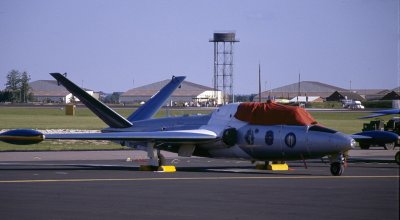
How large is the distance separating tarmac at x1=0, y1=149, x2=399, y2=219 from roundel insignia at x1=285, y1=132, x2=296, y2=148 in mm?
968

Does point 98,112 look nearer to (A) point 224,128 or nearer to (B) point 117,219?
(A) point 224,128

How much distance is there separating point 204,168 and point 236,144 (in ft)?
6.62

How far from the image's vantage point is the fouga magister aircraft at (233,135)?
89.1ft

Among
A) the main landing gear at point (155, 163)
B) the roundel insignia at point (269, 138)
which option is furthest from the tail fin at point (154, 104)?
the roundel insignia at point (269, 138)

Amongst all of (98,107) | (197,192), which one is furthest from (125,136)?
(197,192)

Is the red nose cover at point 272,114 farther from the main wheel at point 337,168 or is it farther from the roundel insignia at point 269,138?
the main wheel at point 337,168

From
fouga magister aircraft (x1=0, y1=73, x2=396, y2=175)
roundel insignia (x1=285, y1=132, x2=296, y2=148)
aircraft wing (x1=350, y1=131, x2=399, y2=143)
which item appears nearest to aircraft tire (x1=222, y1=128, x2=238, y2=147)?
fouga magister aircraft (x1=0, y1=73, x2=396, y2=175)

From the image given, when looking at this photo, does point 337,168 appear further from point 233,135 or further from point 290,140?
point 233,135

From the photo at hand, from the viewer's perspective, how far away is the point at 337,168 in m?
26.6

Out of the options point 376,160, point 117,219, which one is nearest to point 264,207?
point 117,219

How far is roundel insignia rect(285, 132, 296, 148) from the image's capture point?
27.5 metres

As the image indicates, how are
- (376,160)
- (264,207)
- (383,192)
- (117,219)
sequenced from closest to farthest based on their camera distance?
1. (117,219)
2. (264,207)
3. (383,192)
4. (376,160)

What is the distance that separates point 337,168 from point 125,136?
7.42 meters

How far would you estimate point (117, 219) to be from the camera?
15703 mm
